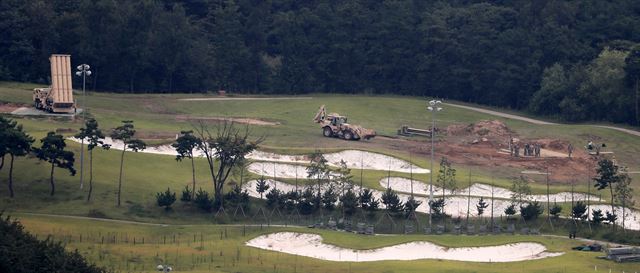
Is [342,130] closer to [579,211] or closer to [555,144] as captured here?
[555,144]

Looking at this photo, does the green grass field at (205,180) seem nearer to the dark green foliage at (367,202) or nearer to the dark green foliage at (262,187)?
the dark green foliage at (262,187)

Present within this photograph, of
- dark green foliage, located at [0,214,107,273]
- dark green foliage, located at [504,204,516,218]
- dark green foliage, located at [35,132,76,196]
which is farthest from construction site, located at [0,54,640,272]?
dark green foliage, located at [0,214,107,273]

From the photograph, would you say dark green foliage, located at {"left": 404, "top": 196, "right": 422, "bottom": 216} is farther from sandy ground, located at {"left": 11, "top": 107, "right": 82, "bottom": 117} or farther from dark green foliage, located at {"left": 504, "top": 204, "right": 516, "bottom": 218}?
sandy ground, located at {"left": 11, "top": 107, "right": 82, "bottom": 117}

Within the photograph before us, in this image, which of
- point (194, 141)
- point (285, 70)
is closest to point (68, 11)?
point (285, 70)

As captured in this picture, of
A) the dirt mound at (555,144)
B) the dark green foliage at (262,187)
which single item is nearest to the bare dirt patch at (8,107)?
the dark green foliage at (262,187)

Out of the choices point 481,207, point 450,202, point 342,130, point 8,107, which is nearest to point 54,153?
point 8,107
